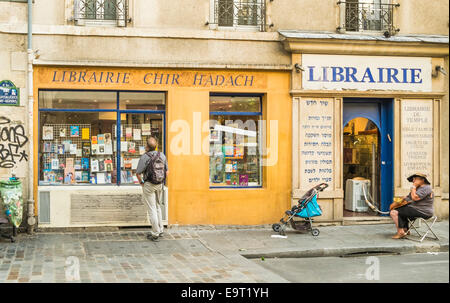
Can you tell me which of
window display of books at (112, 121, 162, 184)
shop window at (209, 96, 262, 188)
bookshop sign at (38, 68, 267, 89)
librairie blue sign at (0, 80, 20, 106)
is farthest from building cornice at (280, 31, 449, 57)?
librairie blue sign at (0, 80, 20, 106)

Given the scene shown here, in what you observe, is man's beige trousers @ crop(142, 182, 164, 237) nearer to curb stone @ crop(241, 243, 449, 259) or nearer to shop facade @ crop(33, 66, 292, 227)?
shop facade @ crop(33, 66, 292, 227)

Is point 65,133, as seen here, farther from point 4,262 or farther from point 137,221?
point 4,262

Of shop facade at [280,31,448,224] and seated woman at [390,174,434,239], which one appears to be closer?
seated woman at [390,174,434,239]

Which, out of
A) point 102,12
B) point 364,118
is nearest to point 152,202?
point 102,12

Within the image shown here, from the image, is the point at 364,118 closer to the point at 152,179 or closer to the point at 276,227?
the point at 276,227

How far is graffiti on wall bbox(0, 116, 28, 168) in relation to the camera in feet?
34.9

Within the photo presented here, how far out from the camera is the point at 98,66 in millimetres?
10984

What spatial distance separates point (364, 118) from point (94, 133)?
19.6 feet

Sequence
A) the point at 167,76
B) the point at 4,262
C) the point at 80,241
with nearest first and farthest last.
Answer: the point at 4,262 < the point at 80,241 < the point at 167,76

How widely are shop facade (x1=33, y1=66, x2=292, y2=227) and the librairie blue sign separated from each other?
0.37 m

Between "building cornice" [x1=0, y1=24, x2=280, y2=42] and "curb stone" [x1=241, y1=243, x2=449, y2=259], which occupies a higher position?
"building cornice" [x1=0, y1=24, x2=280, y2=42]

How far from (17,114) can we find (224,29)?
4.54 m

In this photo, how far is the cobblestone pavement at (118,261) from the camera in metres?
7.38

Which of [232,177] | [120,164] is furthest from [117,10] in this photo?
[232,177]
